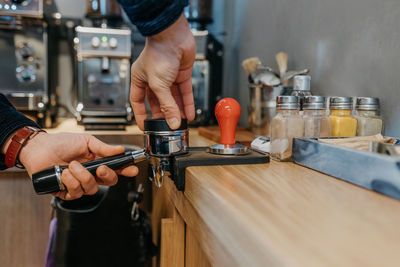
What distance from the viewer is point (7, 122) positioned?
2.82ft

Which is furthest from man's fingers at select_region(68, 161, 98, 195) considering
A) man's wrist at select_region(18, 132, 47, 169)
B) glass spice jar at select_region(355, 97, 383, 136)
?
glass spice jar at select_region(355, 97, 383, 136)

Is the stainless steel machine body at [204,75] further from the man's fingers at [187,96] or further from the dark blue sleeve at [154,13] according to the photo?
the dark blue sleeve at [154,13]

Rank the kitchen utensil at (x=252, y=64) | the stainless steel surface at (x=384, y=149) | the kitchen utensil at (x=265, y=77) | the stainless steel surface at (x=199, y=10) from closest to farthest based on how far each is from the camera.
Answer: the stainless steel surface at (x=384, y=149), the kitchen utensil at (x=265, y=77), the kitchen utensil at (x=252, y=64), the stainless steel surface at (x=199, y=10)

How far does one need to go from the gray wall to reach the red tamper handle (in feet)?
1.25

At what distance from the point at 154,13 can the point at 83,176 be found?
0.36 metres

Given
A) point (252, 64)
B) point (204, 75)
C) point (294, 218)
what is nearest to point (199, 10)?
point (204, 75)

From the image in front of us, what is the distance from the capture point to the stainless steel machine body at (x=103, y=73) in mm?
1662

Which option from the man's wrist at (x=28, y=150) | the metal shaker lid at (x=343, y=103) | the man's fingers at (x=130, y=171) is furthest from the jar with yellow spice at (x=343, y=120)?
the man's wrist at (x=28, y=150)

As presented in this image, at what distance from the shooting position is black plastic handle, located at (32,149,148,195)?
60cm

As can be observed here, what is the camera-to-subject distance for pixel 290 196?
1.45ft

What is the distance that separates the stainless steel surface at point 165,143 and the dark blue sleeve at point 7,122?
1.37ft

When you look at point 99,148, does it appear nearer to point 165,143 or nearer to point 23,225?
point 165,143

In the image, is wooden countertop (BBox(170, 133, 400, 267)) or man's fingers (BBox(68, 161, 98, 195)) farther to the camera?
man's fingers (BBox(68, 161, 98, 195))

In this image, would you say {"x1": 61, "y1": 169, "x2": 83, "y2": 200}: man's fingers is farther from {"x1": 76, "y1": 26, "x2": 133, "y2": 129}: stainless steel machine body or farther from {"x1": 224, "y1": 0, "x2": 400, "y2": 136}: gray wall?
{"x1": 76, "y1": 26, "x2": 133, "y2": 129}: stainless steel machine body
